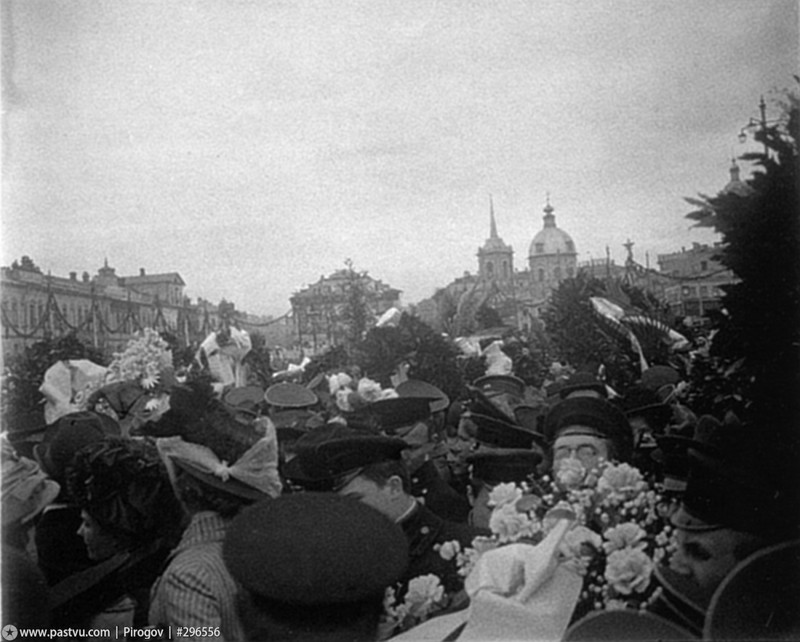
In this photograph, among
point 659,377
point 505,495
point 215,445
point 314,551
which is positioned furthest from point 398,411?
point 314,551

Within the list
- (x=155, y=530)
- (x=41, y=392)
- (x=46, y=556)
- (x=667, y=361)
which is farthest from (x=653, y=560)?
(x=41, y=392)

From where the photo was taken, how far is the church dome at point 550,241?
9.12 feet

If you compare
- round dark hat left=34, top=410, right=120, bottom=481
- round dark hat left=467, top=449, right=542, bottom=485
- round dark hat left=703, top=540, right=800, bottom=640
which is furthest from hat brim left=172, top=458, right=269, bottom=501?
round dark hat left=703, top=540, right=800, bottom=640

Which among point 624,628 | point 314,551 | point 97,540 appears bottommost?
point 624,628

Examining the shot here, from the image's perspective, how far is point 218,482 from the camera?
81.0 inches

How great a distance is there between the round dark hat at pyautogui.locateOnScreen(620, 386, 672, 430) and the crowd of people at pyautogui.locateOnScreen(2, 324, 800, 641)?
0.01 meters

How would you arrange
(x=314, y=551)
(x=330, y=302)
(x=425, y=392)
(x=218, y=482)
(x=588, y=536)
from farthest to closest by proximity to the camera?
(x=425, y=392)
(x=330, y=302)
(x=588, y=536)
(x=218, y=482)
(x=314, y=551)

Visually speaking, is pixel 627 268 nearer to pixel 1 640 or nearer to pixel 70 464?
pixel 70 464

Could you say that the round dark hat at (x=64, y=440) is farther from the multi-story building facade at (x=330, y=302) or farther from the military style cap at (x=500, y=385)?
the military style cap at (x=500, y=385)

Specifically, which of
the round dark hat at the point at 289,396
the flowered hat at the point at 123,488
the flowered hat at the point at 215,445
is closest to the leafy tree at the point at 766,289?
the flowered hat at the point at 215,445

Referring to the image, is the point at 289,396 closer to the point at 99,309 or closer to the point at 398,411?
the point at 398,411

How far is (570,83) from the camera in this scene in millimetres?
Answer: 2742

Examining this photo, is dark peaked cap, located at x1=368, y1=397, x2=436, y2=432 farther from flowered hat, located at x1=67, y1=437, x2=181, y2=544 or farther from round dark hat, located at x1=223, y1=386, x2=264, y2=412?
flowered hat, located at x1=67, y1=437, x2=181, y2=544

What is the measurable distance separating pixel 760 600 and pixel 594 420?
0.67 metres
